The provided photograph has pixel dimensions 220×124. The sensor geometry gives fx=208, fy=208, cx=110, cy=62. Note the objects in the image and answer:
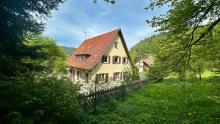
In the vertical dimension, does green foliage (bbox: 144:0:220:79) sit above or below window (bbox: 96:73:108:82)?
above

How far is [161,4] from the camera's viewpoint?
952 cm

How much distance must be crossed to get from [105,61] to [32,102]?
1051 inches

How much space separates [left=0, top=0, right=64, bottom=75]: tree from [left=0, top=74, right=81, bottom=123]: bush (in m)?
2.60

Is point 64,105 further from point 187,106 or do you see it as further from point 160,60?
point 187,106

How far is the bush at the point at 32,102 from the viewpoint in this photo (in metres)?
5.22

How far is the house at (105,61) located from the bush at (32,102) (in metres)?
22.0

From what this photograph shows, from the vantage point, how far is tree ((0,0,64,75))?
8441 millimetres

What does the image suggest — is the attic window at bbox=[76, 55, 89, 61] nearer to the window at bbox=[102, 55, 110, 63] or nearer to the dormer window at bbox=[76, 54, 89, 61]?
the dormer window at bbox=[76, 54, 89, 61]

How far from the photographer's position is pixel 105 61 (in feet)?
105

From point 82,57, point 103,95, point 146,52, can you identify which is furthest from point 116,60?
point 146,52

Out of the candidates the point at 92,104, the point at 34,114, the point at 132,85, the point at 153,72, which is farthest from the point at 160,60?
the point at 132,85

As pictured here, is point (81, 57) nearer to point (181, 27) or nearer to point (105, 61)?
point (105, 61)

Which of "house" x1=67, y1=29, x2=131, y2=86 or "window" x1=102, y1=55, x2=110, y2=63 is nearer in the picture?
"house" x1=67, y1=29, x2=131, y2=86

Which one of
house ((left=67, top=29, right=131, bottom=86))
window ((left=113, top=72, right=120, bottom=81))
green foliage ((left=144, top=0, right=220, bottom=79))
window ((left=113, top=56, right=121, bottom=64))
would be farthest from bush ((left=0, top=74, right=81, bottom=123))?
window ((left=113, top=72, right=120, bottom=81))
